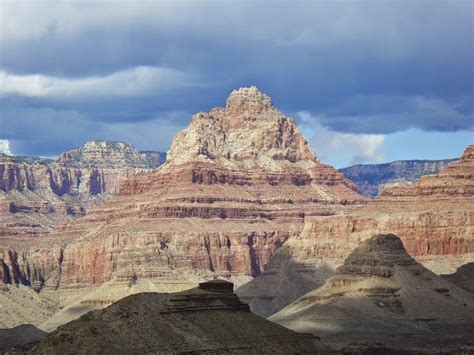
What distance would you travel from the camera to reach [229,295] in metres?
182

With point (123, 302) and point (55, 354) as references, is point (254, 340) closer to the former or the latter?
point (123, 302)

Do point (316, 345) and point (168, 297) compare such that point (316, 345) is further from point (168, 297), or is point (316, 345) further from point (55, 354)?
point (55, 354)

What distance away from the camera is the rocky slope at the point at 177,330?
15962cm

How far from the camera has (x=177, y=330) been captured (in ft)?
547

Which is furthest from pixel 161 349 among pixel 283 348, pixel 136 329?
pixel 283 348

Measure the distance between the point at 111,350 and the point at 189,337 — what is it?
33.0ft

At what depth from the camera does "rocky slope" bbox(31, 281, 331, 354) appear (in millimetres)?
159625

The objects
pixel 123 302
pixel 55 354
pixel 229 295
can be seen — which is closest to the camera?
pixel 55 354

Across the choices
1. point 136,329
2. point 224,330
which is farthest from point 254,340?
point 136,329

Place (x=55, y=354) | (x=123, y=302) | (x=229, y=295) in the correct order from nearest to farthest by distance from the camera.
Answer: (x=55, y=354)
(x=123, y=302)
(x=229, y=295)

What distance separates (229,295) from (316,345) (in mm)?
10027

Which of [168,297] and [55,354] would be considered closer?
[55,354]

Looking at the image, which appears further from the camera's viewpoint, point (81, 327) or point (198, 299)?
point (198, 299)

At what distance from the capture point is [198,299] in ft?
574
